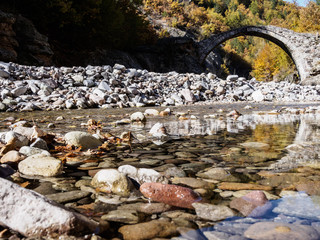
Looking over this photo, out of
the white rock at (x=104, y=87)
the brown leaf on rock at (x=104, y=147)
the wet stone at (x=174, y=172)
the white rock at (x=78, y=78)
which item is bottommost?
the brown leaf on rock at (x=104, y=147)

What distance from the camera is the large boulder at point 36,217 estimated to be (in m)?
0.72

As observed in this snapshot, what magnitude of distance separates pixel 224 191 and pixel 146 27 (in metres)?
27.6

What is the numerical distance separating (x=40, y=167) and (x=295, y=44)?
32071 mm

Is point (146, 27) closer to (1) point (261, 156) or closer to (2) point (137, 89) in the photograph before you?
(2) point (137, 89)

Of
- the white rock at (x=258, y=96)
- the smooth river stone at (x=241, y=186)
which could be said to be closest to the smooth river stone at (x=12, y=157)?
the smooth river stone at (x=241, y=186)

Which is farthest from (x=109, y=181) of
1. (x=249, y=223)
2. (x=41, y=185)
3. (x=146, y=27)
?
(x=146, y=27)

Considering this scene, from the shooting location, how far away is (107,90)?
8875 mm

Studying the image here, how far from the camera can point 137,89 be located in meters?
9.57

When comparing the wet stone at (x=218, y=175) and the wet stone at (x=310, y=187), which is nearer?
the wet stone at (x=310, y=187)

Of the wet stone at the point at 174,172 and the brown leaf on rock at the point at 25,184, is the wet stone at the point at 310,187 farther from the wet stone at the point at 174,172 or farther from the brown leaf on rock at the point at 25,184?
the brown leaf on rock at the point at 25,184

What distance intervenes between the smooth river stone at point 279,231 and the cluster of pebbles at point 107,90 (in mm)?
7043

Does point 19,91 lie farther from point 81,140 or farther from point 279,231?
point 279,231

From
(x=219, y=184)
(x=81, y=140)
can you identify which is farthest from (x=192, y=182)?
(x=81, y=140)

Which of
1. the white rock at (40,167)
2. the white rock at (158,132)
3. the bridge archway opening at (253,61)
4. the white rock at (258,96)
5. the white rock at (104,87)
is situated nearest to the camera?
the white rock at (40,167)
